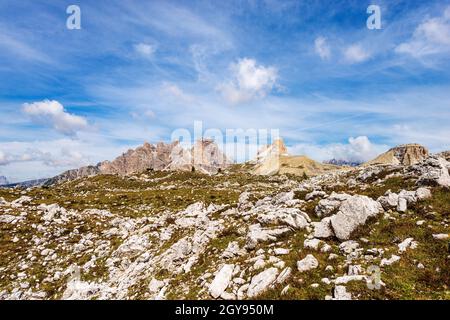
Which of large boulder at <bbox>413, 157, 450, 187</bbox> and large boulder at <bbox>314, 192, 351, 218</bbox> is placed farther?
large boulder at <bbox>413, 157, 450, 187</bbox>

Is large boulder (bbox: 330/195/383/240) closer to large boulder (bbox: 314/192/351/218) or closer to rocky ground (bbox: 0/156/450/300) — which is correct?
rocky ground (bbox: 0/156/450/300)

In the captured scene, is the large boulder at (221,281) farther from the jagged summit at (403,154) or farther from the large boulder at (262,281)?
the jagged summit at (403,154)

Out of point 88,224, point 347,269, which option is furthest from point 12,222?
point 347,269

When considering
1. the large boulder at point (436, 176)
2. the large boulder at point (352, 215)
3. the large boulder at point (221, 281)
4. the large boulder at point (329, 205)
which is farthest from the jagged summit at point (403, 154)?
the large boulder at point (221, 281)

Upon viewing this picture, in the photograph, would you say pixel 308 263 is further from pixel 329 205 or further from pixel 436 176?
pixel 436 176

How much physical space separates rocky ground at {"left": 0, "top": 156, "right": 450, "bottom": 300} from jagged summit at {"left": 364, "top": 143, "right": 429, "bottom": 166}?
4525 inches

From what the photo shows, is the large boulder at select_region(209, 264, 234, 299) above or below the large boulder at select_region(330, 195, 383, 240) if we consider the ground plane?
below

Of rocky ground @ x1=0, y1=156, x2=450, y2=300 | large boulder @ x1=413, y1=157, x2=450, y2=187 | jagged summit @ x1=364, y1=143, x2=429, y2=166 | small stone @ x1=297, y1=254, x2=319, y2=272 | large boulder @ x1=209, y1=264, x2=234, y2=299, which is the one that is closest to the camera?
rocky ground @ x1=0, y1=156, x2=450, y2=300

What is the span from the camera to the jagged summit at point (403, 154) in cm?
12529

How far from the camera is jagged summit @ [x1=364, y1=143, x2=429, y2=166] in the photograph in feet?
411

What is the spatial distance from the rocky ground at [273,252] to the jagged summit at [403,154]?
114928mm

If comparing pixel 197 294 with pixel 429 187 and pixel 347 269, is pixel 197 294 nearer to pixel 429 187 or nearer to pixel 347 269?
pixel 347 269

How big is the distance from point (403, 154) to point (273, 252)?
150523 millimetres

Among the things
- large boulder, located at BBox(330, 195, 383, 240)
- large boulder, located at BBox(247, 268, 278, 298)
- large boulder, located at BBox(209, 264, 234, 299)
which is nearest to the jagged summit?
large boulder, located at BBox(330, 195, 383, 240)
